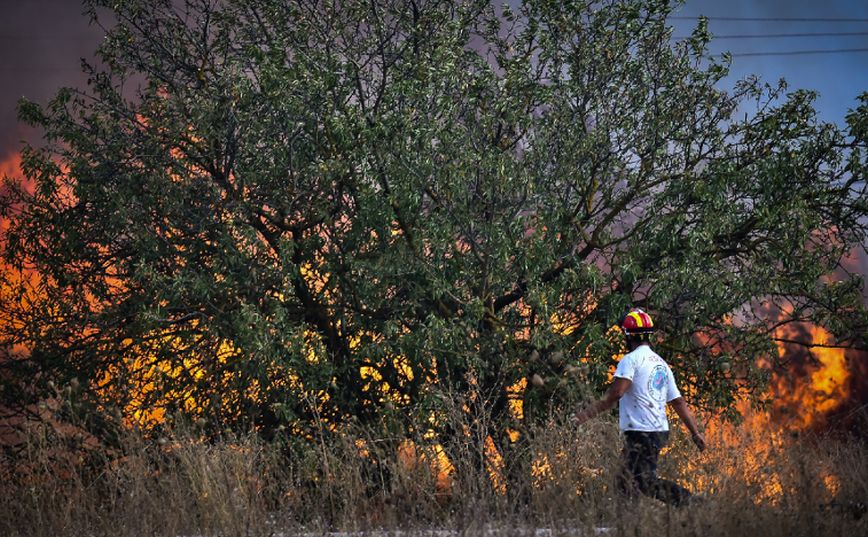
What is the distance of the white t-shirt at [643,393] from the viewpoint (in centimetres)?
738

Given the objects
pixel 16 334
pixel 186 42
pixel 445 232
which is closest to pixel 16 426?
pixel 16 334

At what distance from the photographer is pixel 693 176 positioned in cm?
1191

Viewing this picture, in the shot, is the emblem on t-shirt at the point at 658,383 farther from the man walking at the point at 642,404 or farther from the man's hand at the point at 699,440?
the man's hand at the point at 699,440

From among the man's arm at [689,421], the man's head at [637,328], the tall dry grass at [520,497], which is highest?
the man's head at [637,328]

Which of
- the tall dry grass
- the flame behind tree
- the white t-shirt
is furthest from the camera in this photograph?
the flame behind tree

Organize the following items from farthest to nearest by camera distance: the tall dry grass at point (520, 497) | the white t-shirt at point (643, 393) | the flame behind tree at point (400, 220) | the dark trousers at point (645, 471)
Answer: the flame behind tree at point (400, 220)
the white t-shirt at point (643, 393)
the dark trousers at point (645, 471)
the tall dry grass at point (520, 497)

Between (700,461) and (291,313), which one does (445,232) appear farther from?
(700,461)

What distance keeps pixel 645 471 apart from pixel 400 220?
5.14 metres

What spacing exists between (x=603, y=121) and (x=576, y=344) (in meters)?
2.72

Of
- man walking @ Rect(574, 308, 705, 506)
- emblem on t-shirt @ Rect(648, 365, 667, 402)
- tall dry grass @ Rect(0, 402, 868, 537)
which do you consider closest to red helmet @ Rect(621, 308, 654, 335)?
man walking @ Rect(574, 308, 705, 506)

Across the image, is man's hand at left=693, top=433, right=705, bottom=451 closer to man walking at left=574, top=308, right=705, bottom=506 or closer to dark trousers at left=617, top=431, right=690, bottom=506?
man walking at left=574, top=308, right=705, bottom=506

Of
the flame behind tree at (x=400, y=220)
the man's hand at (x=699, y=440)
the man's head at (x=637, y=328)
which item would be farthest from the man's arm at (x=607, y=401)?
the flame behind tree at (x=400, y=220)

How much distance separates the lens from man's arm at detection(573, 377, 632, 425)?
7069mm

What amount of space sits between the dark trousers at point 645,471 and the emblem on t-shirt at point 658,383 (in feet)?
0.90
